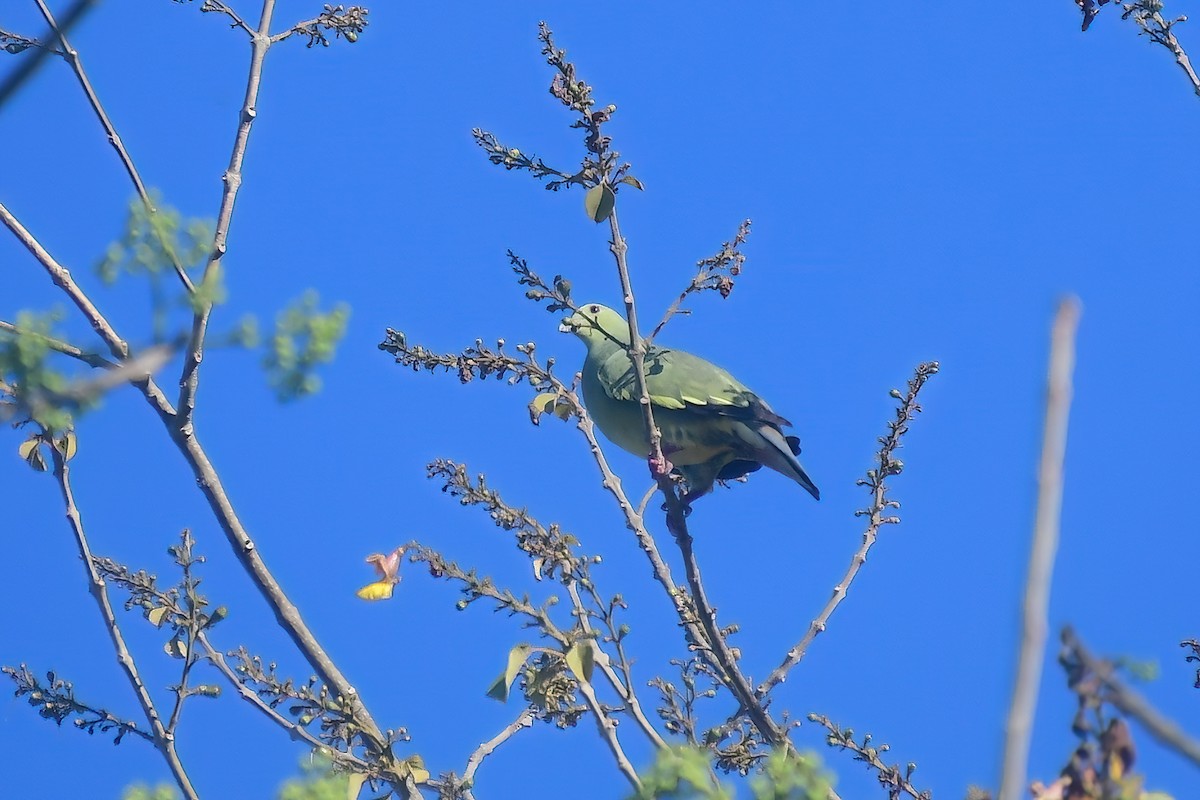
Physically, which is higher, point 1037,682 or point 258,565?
point 258,565

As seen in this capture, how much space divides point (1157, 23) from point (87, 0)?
4.37 meters

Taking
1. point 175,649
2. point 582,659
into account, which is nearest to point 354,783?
point 582,659

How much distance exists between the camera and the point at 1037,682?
1464 millimetres

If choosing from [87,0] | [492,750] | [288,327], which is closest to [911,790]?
[492,750]

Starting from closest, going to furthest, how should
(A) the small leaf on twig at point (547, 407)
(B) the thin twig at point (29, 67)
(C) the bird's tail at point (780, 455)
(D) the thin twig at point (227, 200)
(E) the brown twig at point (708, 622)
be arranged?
(B) the thin twig at point (29, 67) < (D) the thin twig at point (227, 200) < (E) the brown twig at point (708, 622) < (A) the small leaf on twig at point (547, 407) < (C) the bird's tail at point (780, 455)

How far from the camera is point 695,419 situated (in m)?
6.82

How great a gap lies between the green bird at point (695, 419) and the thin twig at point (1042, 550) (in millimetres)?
4947

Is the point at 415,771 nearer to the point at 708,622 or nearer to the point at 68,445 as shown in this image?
the point at 708,622

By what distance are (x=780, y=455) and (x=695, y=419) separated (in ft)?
1.66

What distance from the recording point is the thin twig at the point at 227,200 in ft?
12.2

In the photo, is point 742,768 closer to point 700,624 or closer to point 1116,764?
point 700,624

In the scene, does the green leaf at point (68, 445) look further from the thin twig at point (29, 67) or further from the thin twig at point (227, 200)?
the thin twig at point (29, 67)

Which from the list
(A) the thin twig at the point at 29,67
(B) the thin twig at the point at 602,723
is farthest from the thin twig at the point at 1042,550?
(B) the thin twig at the point at 602,723

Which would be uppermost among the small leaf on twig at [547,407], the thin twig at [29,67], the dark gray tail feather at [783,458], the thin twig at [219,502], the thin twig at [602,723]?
the dark gray tail feather at [783,458]
